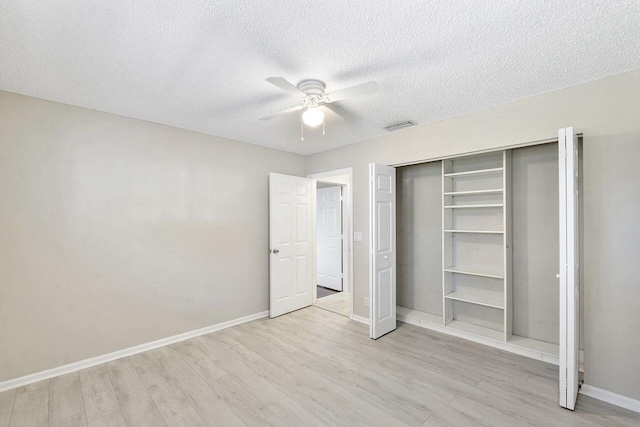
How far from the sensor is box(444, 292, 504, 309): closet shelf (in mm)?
3286

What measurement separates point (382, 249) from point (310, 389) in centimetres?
177

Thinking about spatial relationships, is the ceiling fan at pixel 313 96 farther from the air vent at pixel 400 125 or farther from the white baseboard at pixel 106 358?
the white baseboard at pixel 106 358

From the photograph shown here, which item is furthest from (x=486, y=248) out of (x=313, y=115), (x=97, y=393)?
(x=97, y=393)

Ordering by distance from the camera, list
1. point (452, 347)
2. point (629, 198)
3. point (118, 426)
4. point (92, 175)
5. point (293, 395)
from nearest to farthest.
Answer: point (118, 426) → point (629, 198) → point (293, 395) → point (92, 175) → point (452, 347)

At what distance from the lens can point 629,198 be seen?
2.21 meters

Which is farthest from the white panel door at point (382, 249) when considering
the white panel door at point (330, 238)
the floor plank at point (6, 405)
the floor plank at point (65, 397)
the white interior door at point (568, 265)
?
the floor plank at point (6, 405)

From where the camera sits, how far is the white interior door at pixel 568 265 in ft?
6.86

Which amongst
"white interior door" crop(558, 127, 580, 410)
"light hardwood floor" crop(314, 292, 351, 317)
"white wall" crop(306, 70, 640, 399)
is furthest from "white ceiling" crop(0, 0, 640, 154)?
"light hardwood floor" crop(314, 292, 351, 317)

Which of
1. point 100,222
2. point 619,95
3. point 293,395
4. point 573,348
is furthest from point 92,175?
point 619,95

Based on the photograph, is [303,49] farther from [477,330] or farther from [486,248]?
[477,330]

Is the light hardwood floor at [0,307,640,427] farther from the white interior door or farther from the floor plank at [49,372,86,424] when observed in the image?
the white interior door

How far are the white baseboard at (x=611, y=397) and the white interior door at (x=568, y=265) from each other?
1.09 ft

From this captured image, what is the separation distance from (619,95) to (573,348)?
202 centimetres

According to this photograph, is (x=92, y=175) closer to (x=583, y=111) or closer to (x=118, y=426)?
(x=118, y=426)
